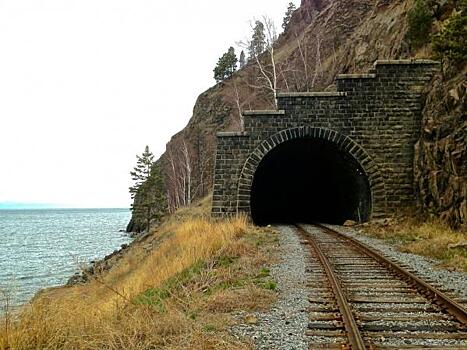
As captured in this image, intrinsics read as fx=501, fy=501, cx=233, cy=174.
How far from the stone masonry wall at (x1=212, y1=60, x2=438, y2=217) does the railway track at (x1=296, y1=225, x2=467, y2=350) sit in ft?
35.2

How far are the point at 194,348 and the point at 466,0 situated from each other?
1599 cm

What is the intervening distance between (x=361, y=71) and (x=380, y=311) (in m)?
30.2

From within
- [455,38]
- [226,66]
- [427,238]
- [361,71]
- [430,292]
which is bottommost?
[430,292]

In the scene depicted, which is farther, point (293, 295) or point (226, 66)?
point (226, 66)

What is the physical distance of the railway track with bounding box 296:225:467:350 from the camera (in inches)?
219

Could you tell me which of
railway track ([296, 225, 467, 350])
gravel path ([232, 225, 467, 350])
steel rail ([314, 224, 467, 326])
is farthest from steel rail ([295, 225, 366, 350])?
steel rail ([314, 224, 467, 326])

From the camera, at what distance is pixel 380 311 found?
6.89 m

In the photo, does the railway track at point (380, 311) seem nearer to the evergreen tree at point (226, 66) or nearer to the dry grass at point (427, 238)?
the dry grass at point (427, 238)

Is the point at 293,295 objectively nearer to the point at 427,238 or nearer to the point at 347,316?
the point at 347,316

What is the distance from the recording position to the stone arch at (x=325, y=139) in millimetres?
20719

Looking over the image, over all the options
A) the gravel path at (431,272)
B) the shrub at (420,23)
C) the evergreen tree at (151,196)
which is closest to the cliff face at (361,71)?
the shrub at (420,23)

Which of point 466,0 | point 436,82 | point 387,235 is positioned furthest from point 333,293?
point 436,82

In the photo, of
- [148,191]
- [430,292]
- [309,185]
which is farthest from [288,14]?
[430,292]

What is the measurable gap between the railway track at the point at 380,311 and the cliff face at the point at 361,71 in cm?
705
